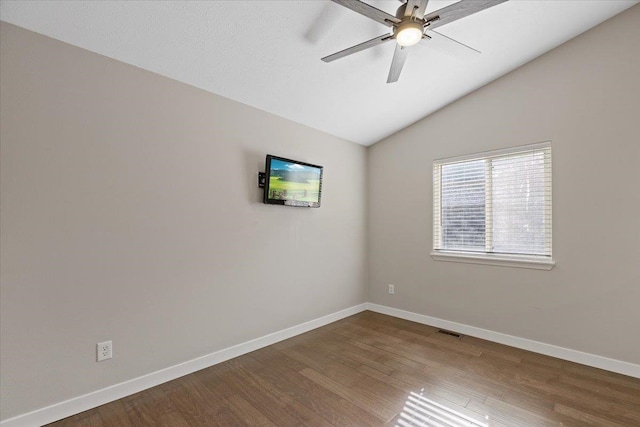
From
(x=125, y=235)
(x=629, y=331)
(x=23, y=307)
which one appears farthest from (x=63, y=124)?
(x=629, y=331)

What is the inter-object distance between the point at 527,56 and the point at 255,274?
3507mm

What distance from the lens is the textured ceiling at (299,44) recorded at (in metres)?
1.86

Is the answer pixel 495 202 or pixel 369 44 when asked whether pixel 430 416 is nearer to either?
pixel 495 202

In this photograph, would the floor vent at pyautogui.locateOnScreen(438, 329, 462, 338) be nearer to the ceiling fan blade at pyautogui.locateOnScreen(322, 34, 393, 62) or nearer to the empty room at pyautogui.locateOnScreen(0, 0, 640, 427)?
the empty room at pyautogui.locateOnScreen(0, 0, 640, 427)

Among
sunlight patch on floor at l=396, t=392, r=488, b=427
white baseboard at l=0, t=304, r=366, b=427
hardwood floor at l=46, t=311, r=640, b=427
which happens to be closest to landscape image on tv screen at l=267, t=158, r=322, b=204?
white baseboard at l=0, t=304, r=366, b=427

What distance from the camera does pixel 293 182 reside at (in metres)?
3.19

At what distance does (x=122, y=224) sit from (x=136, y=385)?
3.97 ft

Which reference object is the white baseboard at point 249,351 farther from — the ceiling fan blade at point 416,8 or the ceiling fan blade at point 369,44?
the ceiling fan blade at point 416,8

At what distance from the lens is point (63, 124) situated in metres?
1.93

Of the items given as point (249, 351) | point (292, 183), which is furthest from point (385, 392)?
point (292, 183)

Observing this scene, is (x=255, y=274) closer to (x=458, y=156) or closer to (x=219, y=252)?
(x=219, y=252)

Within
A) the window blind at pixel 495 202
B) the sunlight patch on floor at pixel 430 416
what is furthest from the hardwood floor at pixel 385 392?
the window blind at pixel 495 202

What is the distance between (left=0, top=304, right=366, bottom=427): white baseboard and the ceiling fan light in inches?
113

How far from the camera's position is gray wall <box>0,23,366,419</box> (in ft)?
5.88
